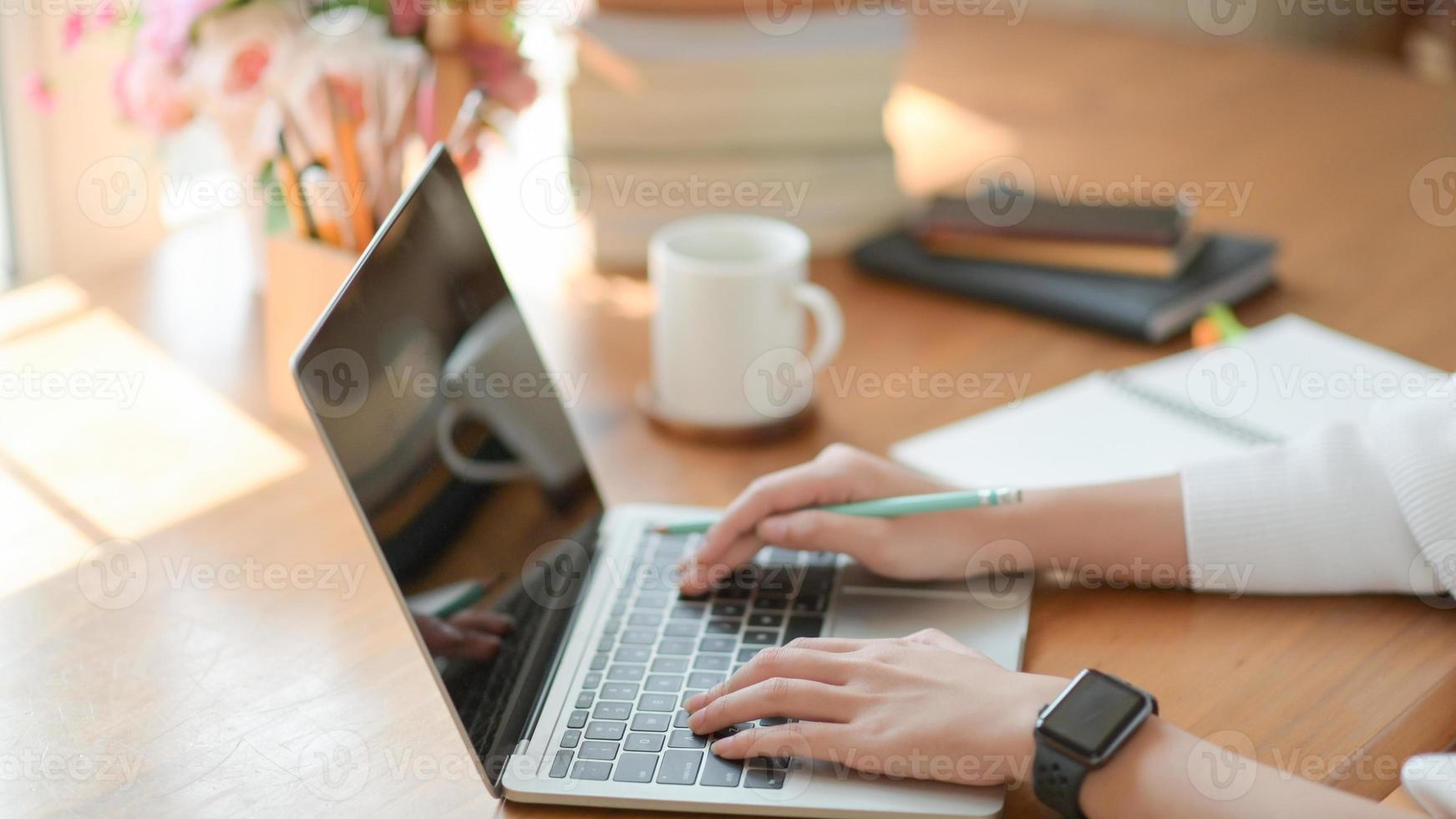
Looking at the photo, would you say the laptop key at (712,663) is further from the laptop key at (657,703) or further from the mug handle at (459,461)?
the mug handle at (459,461)

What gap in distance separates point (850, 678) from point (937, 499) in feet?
0.59

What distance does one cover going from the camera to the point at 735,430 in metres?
1.14

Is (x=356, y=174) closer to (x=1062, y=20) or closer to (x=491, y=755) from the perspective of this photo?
(x=491, y=755)

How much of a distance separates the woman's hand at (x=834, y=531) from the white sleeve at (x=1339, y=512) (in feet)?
0.51

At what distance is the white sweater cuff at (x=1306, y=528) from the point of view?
3.04 feet

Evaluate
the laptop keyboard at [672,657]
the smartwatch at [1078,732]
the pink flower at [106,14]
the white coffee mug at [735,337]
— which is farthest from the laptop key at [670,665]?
the pink flower at [106,14]

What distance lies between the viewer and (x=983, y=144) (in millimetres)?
1673

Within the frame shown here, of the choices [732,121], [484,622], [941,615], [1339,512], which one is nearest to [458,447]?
[484,622]

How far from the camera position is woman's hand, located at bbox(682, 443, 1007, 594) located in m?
0.93

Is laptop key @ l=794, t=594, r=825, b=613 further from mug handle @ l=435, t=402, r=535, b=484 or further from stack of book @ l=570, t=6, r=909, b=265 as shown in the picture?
stack of book @ l=570, t=6, r=909, b=265

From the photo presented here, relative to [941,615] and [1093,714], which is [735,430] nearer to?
[941,615]

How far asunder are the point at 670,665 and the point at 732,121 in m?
0.73

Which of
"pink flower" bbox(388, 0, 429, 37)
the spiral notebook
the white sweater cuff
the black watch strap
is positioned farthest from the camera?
"pink flower" bbox(388, 0, 429, 37)

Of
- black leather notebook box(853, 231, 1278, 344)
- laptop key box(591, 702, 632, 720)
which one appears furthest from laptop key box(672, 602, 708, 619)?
black leather notebook box(853, 231, 1278, 344)
